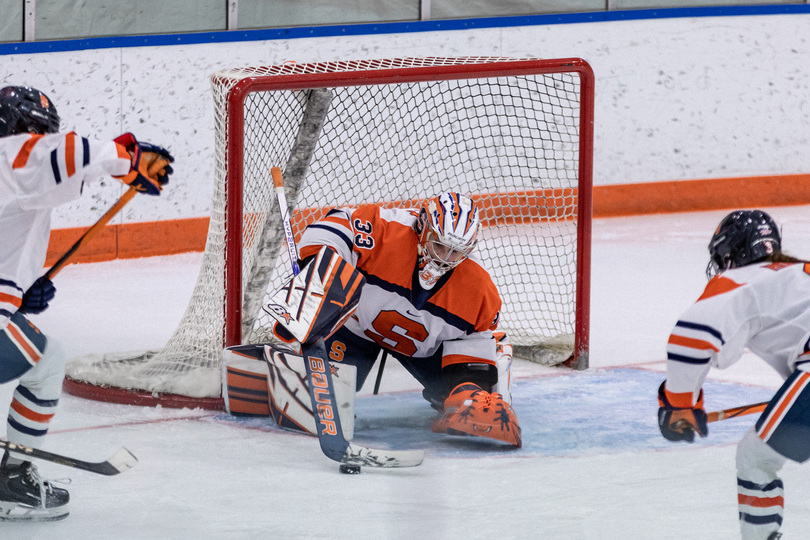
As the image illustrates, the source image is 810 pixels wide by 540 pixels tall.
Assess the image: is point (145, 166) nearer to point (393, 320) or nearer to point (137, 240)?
point (393, 320)

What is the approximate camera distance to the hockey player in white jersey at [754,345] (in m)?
2.19

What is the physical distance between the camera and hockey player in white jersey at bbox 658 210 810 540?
7.18 feet

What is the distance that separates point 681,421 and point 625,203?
4.79 metres

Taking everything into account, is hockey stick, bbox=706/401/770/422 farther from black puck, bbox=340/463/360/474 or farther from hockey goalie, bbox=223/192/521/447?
black puck, bbox=340/463/360/474

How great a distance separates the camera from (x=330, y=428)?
3207mm

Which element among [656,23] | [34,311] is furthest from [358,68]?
[656,23]

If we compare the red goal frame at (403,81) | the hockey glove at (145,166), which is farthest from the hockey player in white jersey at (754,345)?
the red goal frame at (403,81)

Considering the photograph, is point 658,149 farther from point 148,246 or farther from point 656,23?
point 148,246

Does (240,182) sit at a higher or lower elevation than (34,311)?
higher

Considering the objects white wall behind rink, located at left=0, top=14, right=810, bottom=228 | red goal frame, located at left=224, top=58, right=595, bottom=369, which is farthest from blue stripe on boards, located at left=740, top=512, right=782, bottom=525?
white wall behind rink, located at left=0, top=14, right=810, bottom=228

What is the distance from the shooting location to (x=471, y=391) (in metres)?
3.44

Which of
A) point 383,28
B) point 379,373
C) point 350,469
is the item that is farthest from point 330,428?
point 383,28

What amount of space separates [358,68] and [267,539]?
5.80ft

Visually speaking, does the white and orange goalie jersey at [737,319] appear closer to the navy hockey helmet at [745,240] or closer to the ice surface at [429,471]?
the navy hockey helmet at [745,240]
